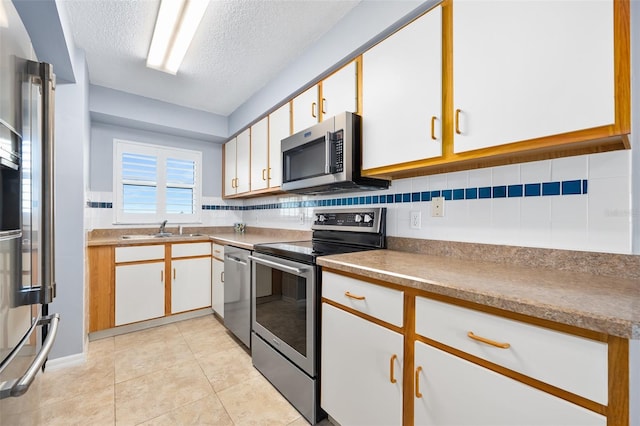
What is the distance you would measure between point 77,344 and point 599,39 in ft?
10.9

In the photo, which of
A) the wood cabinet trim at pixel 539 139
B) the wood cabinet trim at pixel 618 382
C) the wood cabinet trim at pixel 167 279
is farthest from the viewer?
the wood cabinet trim at pixel 167 279

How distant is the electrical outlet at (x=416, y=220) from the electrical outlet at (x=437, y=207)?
0.28 feet

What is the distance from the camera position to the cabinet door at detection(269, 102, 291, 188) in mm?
2398

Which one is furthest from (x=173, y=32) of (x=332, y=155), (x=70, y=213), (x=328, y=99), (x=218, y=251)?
(x=218, y=251)

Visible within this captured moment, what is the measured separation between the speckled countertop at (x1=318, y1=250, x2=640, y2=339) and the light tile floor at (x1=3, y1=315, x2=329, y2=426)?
106cm

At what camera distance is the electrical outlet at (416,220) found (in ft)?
5.53

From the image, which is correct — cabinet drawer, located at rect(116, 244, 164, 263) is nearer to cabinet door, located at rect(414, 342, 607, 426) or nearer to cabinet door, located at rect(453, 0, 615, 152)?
cabinet door, located at rect(414, 342, 607, 426)

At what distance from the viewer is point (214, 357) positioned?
222 centimetres

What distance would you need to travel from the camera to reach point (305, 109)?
2.16m

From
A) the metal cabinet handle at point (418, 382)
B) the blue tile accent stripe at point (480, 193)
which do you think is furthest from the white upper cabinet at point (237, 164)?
the metal cabinet handle at point (418, 382)

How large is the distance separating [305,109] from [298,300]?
55.1 inches

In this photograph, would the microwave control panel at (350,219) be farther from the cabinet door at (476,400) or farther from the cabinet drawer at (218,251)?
the cabinet drawer at (218,251)

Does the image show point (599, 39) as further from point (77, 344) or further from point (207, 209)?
point (207, 209)

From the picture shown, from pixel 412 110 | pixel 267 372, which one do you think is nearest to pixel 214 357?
pixel 267 372
